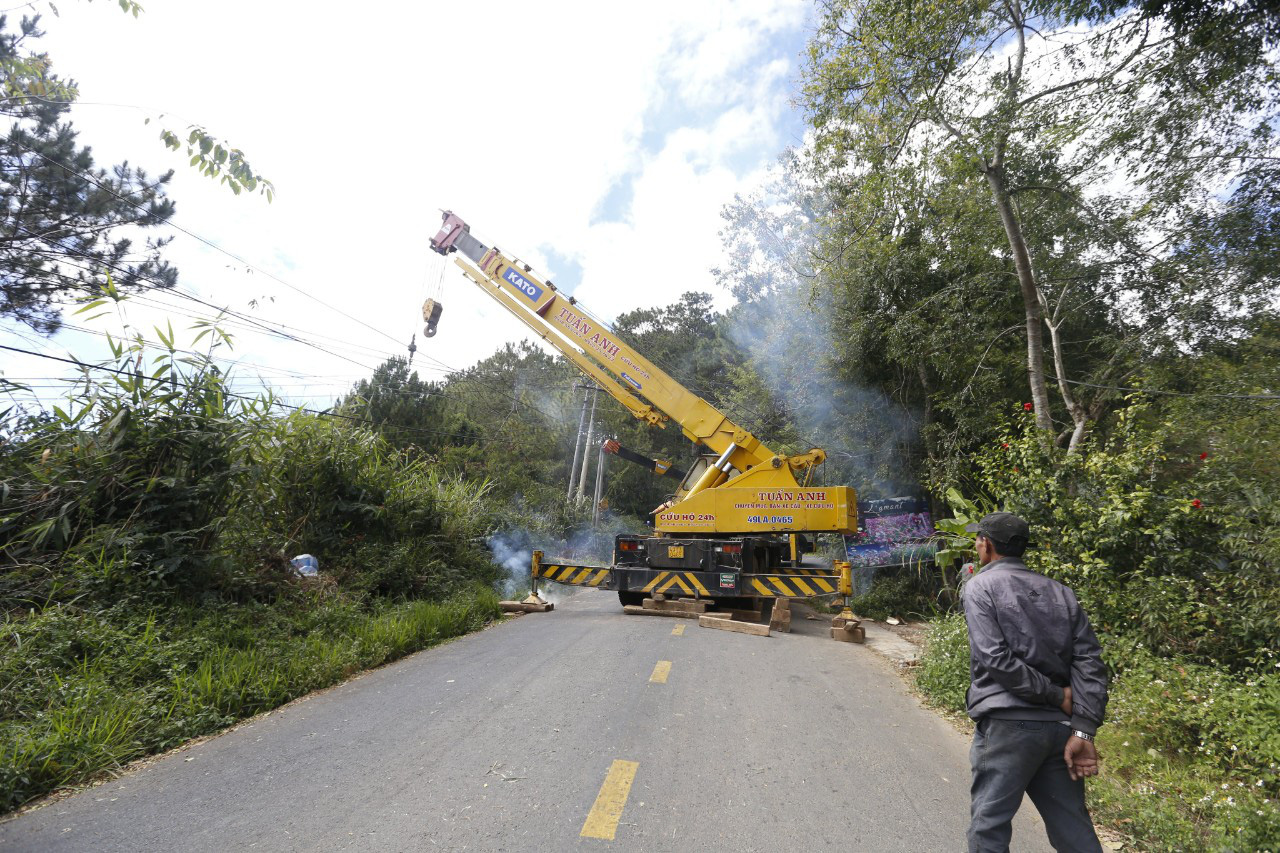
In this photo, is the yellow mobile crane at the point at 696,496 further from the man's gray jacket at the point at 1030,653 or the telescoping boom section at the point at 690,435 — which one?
the man's gray jacket at the point at 1030,653

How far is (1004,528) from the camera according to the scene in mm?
2859

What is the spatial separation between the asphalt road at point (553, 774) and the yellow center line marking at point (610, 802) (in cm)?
1

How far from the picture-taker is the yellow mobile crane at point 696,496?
10.7 meters

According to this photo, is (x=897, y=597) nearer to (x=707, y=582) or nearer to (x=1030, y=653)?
(x=707, y=582)

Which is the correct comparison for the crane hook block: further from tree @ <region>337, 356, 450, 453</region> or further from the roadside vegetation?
tree @ <region>337, 356, 450, 453</region>

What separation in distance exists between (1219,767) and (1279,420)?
391 centimetres

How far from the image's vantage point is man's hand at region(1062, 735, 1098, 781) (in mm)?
2496

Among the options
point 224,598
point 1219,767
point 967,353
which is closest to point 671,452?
point 967,353

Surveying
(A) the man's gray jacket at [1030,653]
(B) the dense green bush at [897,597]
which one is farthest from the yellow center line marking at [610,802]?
(B) the dense green bush at [897,597]

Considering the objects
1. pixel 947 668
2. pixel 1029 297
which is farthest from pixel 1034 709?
pixel 1029 297

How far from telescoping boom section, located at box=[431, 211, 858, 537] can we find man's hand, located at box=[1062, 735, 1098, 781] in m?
8.10

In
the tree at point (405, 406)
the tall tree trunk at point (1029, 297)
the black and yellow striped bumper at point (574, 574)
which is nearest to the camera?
the tall tree trunk at point (1029, 297)

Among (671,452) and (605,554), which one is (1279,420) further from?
(671,452)

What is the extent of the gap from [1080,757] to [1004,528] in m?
0.90
